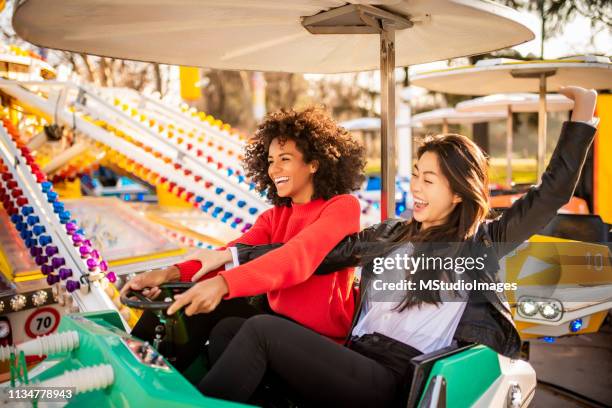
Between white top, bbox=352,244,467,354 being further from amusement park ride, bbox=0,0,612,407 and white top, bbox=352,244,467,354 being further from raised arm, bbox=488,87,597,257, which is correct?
raised arm, bbox=488,87,597,257

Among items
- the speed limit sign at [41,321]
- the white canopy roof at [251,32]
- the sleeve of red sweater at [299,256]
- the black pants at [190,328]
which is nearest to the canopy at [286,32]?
the white canopy roof at [251,32]

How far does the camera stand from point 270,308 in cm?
193

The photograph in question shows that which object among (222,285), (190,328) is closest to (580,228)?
(190,328)

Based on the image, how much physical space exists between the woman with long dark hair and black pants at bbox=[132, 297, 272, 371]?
0.11 meters

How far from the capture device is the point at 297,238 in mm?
1669

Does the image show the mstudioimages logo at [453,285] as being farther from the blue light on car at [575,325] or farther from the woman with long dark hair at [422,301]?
the blue light on car at [575,325]

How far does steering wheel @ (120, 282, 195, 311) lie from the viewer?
1446 mm

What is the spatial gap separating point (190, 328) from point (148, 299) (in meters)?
0.25

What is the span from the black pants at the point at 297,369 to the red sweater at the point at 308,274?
0.15m

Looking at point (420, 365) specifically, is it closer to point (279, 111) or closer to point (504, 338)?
point (504, 338)

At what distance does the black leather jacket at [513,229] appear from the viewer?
1.47 m

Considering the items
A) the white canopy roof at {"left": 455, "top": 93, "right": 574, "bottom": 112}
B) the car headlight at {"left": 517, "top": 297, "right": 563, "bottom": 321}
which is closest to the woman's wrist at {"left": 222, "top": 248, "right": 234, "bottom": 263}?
Answer: the car headlight at {"left": 517, "top": 297, "right": 563, "bottom": 321}

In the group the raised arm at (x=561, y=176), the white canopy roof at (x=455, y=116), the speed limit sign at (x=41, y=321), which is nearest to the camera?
the raised arm at (x=561, y=176)

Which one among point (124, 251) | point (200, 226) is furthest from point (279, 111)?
point (200, 226)
